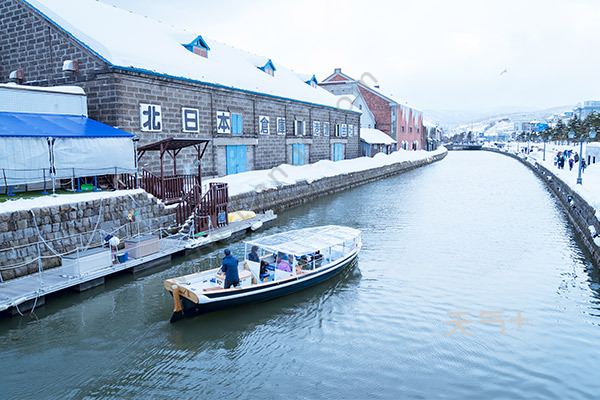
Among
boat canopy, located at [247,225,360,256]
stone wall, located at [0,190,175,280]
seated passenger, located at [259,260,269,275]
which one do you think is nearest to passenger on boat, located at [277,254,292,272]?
boat canopy, located at [247,225,360,256]

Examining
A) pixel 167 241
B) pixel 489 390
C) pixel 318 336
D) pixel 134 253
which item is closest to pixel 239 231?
pixel 167 241

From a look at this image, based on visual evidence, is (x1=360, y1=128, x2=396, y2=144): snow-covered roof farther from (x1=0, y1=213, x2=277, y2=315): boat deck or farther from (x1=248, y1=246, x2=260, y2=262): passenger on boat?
(x1=248, y1=246, x2=260, y2=262): passenger on boat

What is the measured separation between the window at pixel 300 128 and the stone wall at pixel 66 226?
75.8 ft

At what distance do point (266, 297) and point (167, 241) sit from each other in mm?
6829

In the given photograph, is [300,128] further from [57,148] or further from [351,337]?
[351,337]

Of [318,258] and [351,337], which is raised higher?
[318,258]

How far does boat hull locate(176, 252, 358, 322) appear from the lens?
12.2m

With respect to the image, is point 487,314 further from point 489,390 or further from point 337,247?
point 337,247

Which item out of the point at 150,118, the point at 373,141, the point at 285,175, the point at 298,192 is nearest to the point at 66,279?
the point at 150,118

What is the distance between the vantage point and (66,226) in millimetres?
15164

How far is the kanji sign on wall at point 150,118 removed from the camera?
75.5ft

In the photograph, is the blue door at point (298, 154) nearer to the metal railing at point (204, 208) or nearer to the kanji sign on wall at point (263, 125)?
the kanji sign on wall at point (263, 125)

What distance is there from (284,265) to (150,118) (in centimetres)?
1371

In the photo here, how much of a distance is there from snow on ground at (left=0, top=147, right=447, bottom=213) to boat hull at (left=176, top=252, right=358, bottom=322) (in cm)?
663
